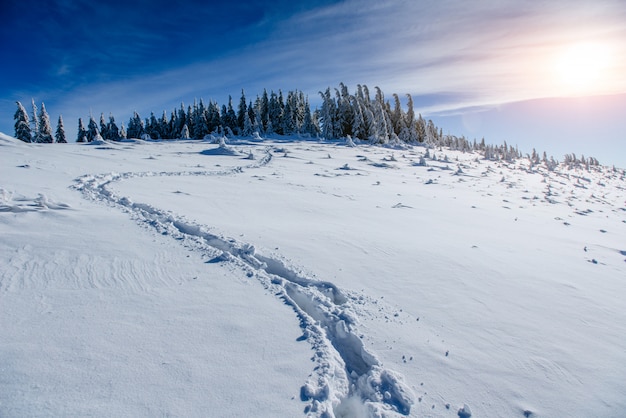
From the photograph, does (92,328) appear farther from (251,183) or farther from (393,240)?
(251,183)

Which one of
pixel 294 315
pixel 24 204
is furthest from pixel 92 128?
pixel 294 315

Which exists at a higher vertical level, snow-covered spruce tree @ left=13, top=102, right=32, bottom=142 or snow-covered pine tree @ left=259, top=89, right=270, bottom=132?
snow-covered pine tree @ left=259, top=89, right=270, bottom=132

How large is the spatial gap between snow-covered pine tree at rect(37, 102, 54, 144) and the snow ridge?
60.2m

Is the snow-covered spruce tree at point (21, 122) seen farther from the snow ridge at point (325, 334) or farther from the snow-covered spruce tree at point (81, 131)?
the snow ridge at point (325, 334)

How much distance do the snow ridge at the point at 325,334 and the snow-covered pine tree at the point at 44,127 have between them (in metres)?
60.2

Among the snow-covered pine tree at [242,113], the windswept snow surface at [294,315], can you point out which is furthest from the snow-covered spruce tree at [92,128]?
the windswept snow surface at [294,315]

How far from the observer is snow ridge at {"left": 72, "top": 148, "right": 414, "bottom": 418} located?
3238 mm

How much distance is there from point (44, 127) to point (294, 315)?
66342mm

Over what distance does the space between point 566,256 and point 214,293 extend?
825 cm

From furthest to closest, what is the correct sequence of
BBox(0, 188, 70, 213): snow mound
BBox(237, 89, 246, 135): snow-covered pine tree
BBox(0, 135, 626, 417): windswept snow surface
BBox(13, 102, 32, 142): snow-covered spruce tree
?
1. BBox(237, 89, 246, 135): snow-covered pine tree
2. BBox(13, 102, 32, 142): snow-covered spruce tree
3. BBox(0, 188, 70, 213): snow mound
4. BBox(0, 135, 626, 417): windswept snow surface

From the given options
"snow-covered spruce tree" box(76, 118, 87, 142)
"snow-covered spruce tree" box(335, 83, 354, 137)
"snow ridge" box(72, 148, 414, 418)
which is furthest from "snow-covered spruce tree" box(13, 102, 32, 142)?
"snow ridge" box(72, 148, 414, 418)

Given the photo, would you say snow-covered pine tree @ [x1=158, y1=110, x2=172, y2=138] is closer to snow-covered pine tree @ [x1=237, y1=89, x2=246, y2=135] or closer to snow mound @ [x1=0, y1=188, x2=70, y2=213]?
snow-covered pine tree @ [x1=237, y1=89, x2=246, y2=135]

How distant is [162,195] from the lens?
1107cm

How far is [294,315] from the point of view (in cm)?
451
